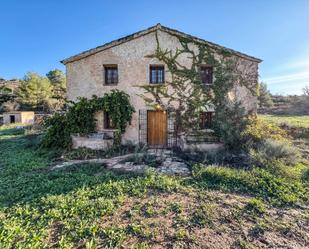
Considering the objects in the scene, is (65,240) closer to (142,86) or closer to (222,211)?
(222,211)

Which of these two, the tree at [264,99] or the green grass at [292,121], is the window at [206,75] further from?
the tree at [264,99]

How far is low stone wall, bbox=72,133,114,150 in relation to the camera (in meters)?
10.3

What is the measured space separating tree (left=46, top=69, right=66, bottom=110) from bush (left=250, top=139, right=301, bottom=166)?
3056 cm

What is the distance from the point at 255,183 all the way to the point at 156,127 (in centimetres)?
659

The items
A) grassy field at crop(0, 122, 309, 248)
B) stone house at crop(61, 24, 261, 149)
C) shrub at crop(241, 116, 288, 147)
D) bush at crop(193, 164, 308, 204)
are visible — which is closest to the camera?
grassy field at crop(0, 122, 309, 248)

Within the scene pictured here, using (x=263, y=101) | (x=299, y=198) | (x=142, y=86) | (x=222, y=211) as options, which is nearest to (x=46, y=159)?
(x=142, y=86)

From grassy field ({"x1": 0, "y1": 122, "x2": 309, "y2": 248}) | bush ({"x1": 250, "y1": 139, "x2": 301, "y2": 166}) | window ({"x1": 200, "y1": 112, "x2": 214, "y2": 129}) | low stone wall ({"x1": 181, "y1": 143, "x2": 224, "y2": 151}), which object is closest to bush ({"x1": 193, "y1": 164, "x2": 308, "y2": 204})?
grassy field ({"x1": 0, "y1": 122, "x2": 309, "y2": 248})

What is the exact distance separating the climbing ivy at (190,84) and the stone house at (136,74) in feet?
0.92

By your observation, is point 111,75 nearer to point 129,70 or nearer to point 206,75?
point 129,70

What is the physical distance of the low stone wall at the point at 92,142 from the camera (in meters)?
10.3

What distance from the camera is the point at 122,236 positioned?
11.9ft

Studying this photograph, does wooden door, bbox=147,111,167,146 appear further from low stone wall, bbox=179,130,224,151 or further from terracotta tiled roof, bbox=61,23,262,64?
terracotta tiled roof, bbox=61,23,262,64

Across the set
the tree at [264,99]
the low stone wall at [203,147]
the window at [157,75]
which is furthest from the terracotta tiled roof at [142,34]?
the tree at [264,99]

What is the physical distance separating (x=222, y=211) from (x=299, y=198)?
7.84 ft
